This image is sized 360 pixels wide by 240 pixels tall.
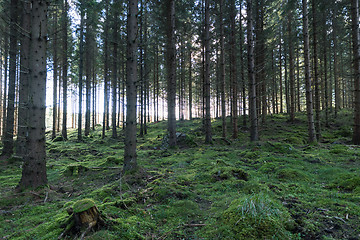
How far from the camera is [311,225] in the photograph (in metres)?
2.91

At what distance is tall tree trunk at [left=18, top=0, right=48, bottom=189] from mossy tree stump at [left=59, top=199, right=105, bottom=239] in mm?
3244

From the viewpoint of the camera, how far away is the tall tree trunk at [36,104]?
16.3 ft

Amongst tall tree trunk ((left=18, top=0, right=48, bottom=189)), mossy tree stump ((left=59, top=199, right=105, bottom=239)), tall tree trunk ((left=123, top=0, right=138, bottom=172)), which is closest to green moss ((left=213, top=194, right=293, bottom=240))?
mossy tree stump ((left=59, top=199, right=105, bottom=239))

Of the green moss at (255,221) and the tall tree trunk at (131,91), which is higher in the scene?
the tall tree trunk at (131,91)

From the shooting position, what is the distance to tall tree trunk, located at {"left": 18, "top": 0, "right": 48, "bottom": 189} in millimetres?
4961

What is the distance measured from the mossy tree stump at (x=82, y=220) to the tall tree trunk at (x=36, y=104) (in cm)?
324

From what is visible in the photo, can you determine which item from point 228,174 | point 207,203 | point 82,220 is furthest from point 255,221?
point 228,174

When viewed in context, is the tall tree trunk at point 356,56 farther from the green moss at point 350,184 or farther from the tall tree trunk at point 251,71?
the green moss at point 350,184

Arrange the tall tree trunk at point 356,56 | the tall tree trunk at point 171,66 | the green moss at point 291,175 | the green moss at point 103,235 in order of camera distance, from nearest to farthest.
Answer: the green moss at point 103,235 → the green moss at point 291,175 → the tall tree trunk at point 356,56 → the tall tree trunk at point 171,66

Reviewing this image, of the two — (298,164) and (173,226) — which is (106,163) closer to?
(173,226)

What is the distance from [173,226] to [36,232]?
2.38 m

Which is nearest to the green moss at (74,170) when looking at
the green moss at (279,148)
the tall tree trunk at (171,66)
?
the tall tree trunk at (171,66)

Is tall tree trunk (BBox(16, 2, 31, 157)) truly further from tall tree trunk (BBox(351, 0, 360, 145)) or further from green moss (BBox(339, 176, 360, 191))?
tall tree trunk (BBox(351, 0, 360, 145))

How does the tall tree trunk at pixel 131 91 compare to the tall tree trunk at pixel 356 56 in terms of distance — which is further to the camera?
the tall tree trunk at pixel 356 56
